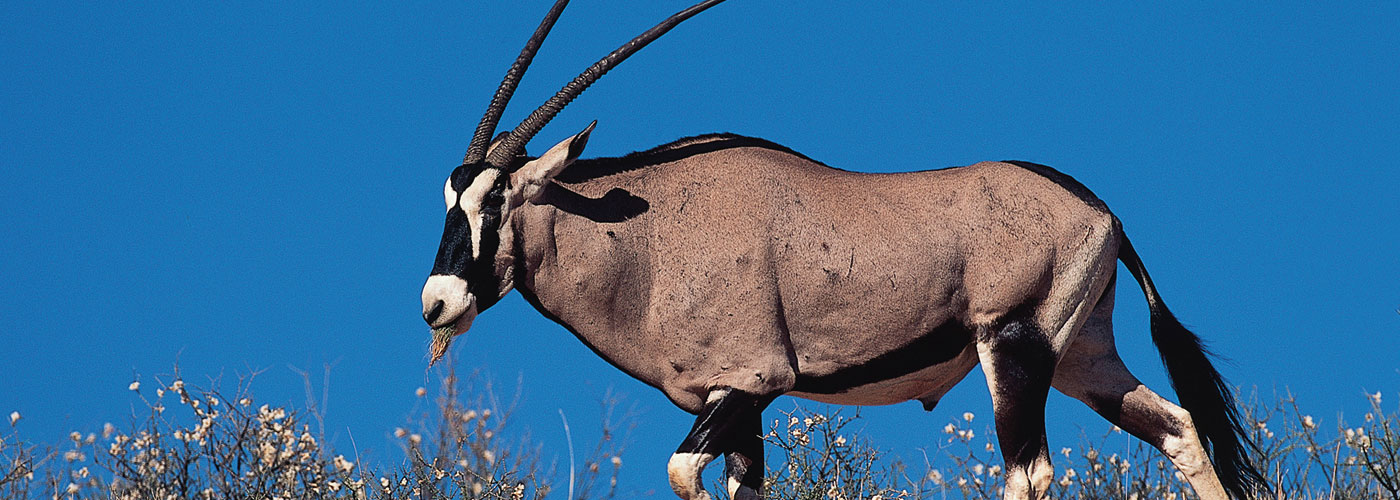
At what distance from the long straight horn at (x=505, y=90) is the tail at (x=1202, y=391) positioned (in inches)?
122

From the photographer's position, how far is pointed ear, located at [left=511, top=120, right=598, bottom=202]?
251 inches

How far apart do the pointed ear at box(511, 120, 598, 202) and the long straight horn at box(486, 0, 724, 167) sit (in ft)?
0.42

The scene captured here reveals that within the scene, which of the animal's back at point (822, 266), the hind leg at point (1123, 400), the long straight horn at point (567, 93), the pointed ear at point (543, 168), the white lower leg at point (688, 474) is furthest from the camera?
the hind leg at point (1123, 400)

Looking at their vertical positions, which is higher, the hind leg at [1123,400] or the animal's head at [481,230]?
the animal's head at [481,230]

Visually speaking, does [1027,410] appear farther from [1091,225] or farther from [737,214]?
[737,214]

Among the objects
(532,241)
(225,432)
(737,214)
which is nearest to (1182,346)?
(737,214)

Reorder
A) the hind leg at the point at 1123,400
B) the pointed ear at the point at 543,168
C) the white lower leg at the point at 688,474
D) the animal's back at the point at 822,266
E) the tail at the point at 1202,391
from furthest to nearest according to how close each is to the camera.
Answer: the tail at the point at 1202,391
the hind leg at the point at 1123,400
the pointed ear at the point at 543,168
the animal's back at the point at 822,266
the white lower leg at the point at 688,474

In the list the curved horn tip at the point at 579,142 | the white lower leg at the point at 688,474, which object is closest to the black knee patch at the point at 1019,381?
the white lower leg at the point at 688,474

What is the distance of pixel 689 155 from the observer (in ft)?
22.2

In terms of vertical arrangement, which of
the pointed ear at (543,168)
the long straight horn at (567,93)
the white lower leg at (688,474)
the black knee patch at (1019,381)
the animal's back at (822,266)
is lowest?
the white lower leg at (688,474)

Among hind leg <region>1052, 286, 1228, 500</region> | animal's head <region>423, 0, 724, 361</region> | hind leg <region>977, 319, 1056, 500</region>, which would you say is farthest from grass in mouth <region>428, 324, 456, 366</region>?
hind leg <region>1052, 286, 1228, 500</region>

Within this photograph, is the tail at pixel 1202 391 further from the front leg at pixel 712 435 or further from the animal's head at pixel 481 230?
the animal's head at pixel 481 230

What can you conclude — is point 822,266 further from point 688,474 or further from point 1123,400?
point 1123,400

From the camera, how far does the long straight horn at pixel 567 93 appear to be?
656 cm
